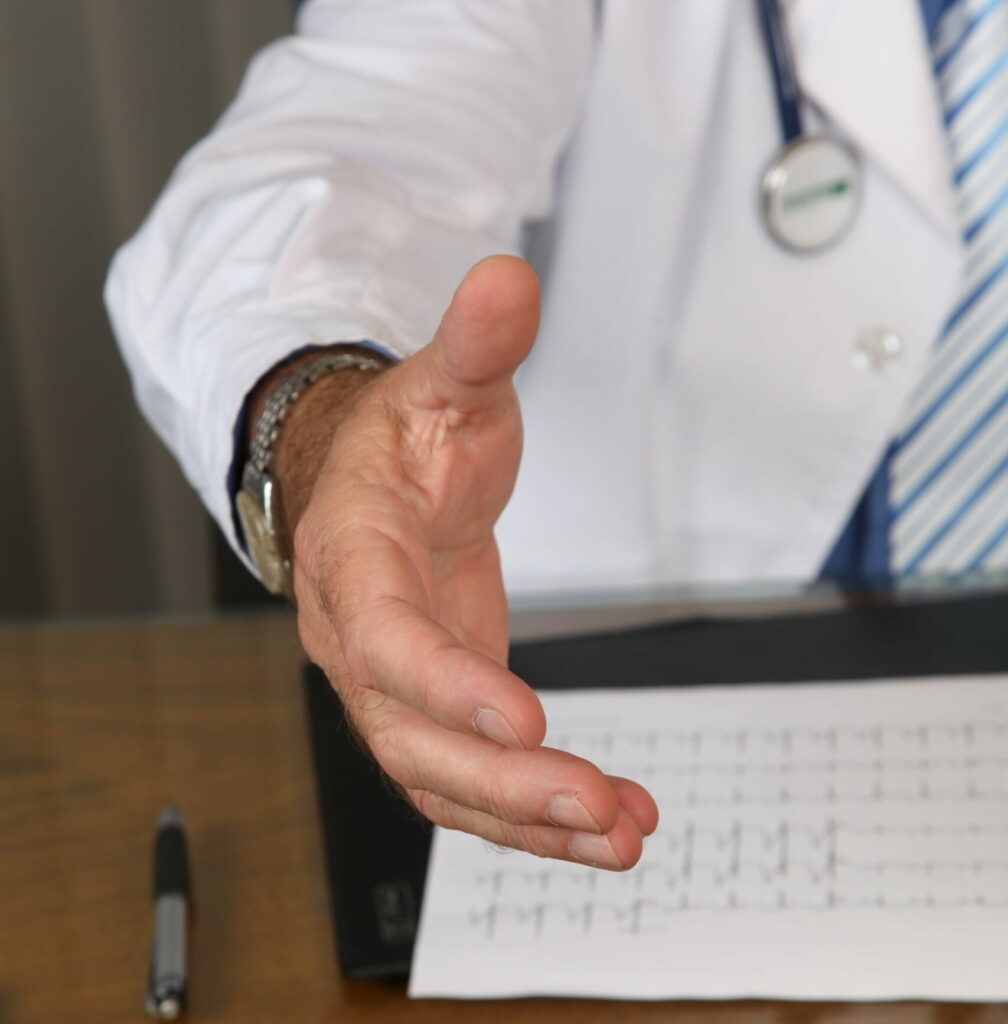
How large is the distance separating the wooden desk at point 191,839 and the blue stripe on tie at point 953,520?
0.41 meters

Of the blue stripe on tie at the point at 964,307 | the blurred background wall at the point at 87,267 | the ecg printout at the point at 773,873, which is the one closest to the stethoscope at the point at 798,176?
the blue stripe on tie at the point at 964,307

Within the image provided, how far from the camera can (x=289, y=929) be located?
0.50 metres

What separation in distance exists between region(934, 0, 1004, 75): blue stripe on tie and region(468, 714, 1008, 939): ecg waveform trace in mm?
469

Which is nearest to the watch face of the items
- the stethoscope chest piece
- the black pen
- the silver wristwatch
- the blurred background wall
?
the silver wristwatch

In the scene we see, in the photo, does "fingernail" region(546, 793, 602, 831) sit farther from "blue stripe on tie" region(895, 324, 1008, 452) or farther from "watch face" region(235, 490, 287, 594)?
"blue stripe on tie" region(895, 324, 1008, 452)

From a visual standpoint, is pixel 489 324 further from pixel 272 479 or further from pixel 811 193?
pixel 811 193

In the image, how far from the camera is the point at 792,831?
49cm

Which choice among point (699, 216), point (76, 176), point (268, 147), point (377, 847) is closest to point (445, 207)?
point (268, 147)

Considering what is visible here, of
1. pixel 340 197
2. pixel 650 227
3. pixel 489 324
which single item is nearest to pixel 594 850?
pixel 489 324

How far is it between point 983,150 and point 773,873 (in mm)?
539

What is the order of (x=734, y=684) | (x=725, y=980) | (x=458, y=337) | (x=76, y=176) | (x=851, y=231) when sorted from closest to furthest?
1. (x=458, y=337)
2. (x=725, y=980)
3. (x=734, y=684)
4. (x=851, y=231)
5. (x=76, y=176)

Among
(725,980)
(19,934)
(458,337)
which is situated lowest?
(19,934)

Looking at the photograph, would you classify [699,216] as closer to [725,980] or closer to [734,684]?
[734,684]

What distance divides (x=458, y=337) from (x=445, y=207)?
0.37 meters
